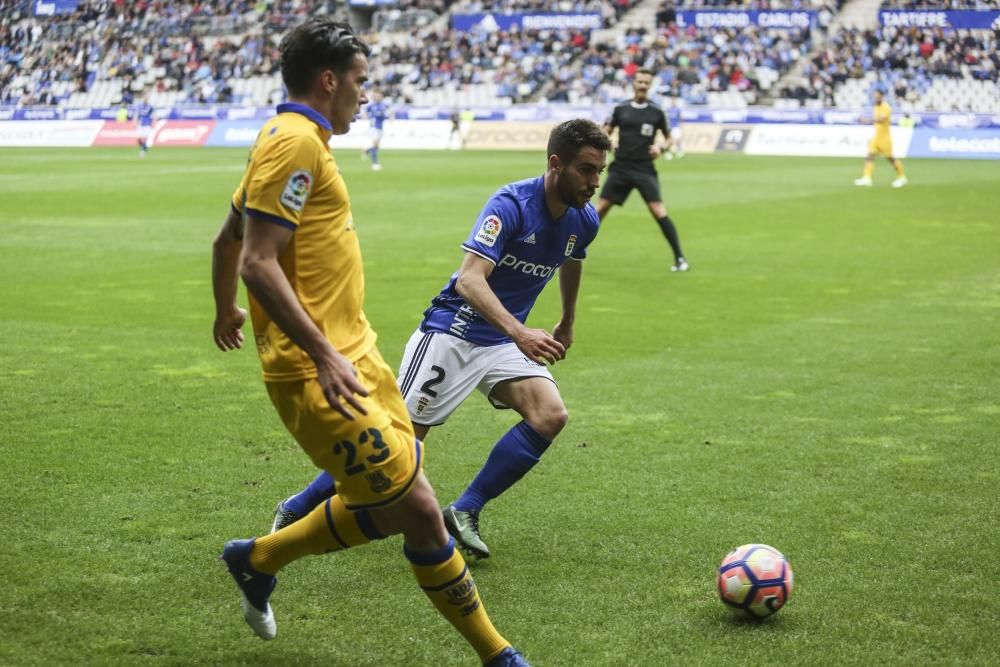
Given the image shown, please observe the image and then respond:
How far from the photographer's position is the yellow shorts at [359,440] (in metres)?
3.83

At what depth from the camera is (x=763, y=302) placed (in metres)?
12.9

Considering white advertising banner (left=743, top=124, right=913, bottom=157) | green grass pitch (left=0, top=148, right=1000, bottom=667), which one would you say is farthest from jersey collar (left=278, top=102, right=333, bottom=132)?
white advertising banner (left=743, top=124, right=913, bottom=157)

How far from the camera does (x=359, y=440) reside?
3.82 metres

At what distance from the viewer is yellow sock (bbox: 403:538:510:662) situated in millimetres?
4078

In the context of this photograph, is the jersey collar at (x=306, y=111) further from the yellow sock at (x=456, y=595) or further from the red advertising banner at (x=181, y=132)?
the red advertising banner at (x=181, y=132)

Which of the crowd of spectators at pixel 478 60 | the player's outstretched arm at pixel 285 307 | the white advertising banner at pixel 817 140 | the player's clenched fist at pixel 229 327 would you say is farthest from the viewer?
the crowd of spectators at pixel 478 60

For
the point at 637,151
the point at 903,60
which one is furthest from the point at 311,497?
the point at 903,60

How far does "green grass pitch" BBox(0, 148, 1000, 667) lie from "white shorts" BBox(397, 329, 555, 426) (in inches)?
26.8

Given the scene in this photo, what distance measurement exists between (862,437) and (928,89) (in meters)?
42.2

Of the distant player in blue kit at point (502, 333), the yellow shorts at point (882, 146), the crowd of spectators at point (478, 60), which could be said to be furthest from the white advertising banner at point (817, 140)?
the distant player in blue kit at point (502, 333)

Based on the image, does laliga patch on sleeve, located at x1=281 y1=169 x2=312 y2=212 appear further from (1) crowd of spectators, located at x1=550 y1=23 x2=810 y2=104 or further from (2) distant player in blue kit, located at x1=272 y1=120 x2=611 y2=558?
(1) crowd of spectators, located at x1=550 y1=23 x2=810 y2=104

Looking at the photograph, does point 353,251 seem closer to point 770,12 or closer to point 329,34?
point 329,34

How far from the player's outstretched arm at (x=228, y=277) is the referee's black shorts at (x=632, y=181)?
36.3ft

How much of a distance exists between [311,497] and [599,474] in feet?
6.29
